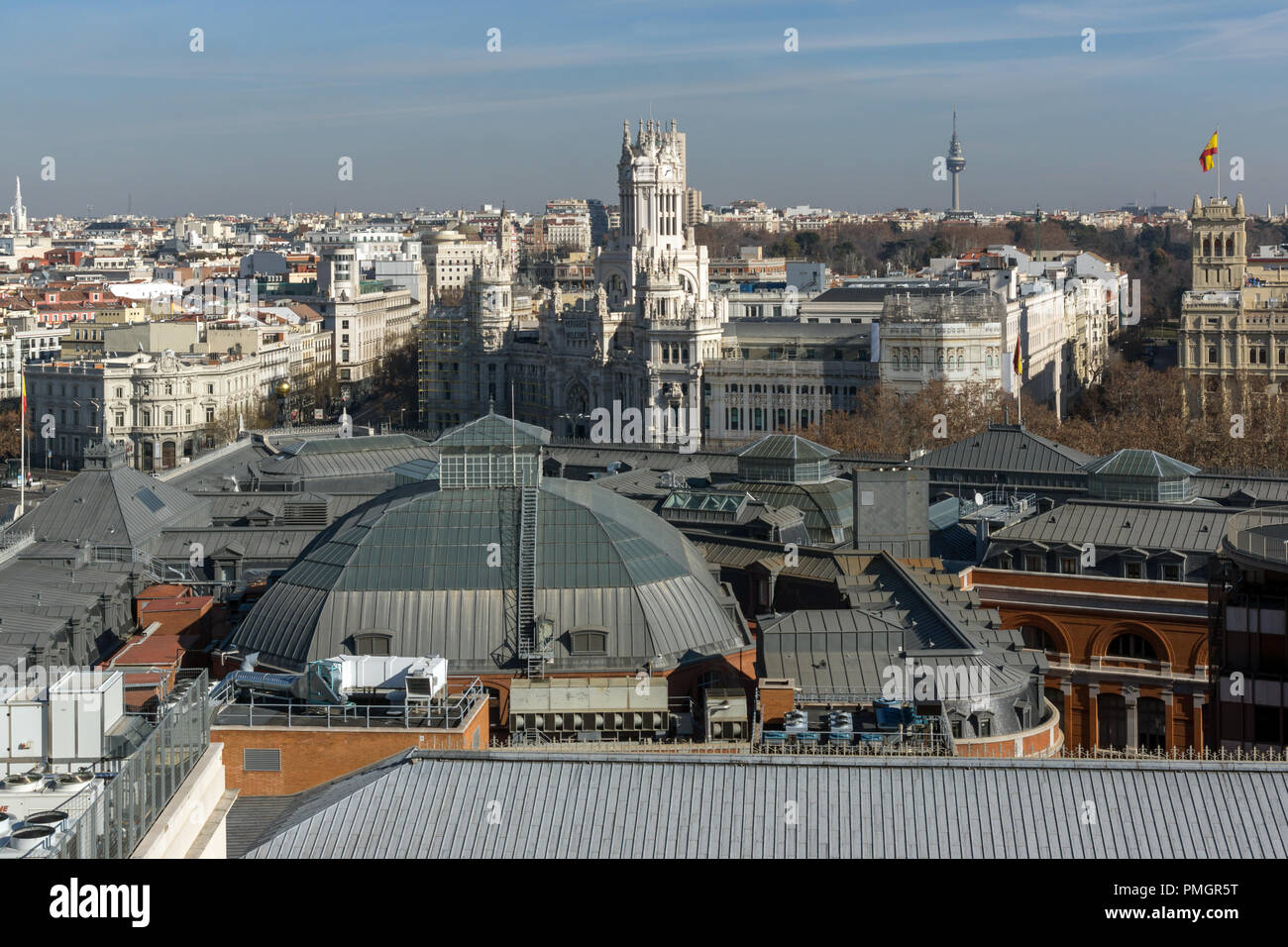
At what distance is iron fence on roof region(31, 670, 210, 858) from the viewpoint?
18.4 metres

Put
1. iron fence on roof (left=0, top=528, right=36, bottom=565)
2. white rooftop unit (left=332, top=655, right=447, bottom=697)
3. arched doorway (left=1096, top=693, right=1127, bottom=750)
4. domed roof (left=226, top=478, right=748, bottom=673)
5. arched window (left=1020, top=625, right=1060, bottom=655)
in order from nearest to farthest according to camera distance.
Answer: white rooftop unit (left=332, top=655, right=447, bottom=697), domed roof (left=226, top=478, right=748, bottom=673), arched doorway (left=1096, top=693, right=1127, bottom=750), arched window (left=1020, top=625, right=1060, bottom=655), iron fence on roof (left=0, top=528, right=36, bottom=565)

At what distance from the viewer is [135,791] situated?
20.2 meters

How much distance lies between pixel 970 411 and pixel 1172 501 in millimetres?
53092

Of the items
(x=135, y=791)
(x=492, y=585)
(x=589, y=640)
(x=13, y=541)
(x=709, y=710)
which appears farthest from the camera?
(x=13, y=541)

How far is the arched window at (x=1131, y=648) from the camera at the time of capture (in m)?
55.4

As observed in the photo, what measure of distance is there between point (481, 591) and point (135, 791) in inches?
864

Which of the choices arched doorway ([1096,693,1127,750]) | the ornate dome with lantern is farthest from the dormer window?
arched doorway ([1096,693,1127,750])

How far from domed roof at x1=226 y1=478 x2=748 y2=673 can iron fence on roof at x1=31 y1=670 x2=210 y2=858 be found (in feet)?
55.2

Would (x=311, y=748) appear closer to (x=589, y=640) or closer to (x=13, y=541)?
(x=589, y=640)

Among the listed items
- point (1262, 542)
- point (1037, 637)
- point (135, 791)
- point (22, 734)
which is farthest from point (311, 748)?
point (1037, 637)

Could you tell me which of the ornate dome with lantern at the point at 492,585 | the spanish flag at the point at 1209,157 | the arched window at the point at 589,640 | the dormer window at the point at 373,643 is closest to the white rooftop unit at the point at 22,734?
the ornate dome with lantern at the point at 492,585

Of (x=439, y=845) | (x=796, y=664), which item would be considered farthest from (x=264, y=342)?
(x=439, y=845)

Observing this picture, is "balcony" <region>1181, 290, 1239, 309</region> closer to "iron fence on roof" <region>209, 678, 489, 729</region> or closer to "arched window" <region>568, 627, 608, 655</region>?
"arched window" <region>568, 627, 608, 655</region>
